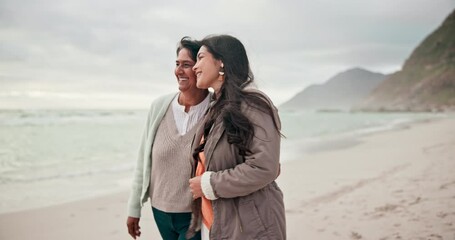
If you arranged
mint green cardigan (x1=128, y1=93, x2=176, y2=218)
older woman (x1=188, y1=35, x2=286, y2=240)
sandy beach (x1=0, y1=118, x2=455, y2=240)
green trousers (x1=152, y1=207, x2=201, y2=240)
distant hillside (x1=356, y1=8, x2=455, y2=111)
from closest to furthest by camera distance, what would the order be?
older woman (x1=188, y1=35, x2=286, y2=240)
green trousers (x1=152, y1=207, x2=201, y2=240)
mint green cardigan (x1=128, y1=93, x2=176, y2=218)
sandy beach (x1=0, y1=118, x2=455, y2=240)
distant hillside (x1=356, y1=8, x2=455, y2=111)

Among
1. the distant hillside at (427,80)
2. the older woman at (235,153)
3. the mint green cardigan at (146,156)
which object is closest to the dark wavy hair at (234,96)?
the older woman at (235,153)

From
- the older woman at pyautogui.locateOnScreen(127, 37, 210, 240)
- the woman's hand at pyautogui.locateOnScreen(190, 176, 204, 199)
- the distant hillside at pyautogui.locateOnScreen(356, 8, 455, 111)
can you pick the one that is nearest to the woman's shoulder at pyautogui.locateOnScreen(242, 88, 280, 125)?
the woman's hand at pyautogui.locateOnScreen(190, 176, 204, 199)

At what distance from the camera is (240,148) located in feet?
4.98

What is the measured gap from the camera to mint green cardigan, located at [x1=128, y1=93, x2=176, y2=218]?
2162 millimetres

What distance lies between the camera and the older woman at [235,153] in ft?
4.90

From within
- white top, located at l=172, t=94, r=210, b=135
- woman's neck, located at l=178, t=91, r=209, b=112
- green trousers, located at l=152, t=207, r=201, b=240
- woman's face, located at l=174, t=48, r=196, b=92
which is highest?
woman's face, located at l=174, t=48, r=196, b=92

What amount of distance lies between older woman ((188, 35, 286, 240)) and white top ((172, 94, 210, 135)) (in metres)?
0.38

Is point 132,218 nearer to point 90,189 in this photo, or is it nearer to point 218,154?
point 218,154

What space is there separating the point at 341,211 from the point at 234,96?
12.4 feet

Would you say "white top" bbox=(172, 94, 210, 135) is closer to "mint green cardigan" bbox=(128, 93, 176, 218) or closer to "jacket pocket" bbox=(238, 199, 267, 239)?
"mint green cardigan" bbox=(128, 93, 176, 218)

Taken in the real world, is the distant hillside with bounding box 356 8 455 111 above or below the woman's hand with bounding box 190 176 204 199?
below

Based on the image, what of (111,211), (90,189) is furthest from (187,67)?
(90,189)

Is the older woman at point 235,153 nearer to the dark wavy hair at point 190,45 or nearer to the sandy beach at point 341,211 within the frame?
the dark wavy hair at point 190,45

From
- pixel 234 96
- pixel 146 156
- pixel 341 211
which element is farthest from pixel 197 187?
pixel 341 211
